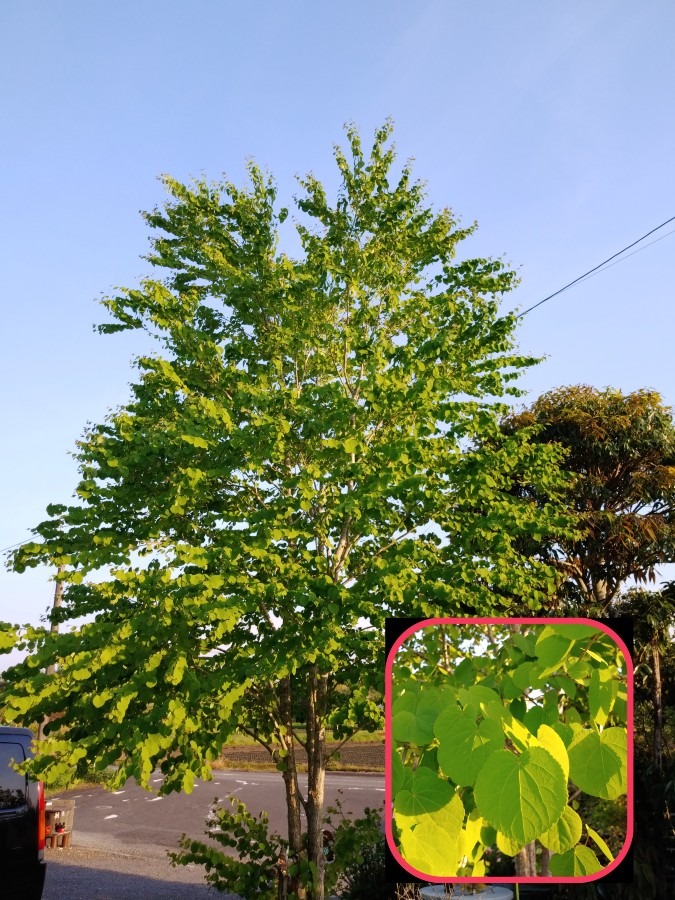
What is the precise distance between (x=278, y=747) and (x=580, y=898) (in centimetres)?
340

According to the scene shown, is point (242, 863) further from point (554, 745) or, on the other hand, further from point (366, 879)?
point (554, 745)

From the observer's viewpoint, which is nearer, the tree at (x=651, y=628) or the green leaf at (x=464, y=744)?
the green leaf at (x=464, y=744)

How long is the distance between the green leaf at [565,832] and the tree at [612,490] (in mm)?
11453

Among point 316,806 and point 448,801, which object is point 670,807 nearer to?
point 316,806

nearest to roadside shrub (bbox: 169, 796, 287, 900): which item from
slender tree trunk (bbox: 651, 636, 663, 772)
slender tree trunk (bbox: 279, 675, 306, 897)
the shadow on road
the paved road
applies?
slender tree trunk (bbox: 279, 675, 306, 897)

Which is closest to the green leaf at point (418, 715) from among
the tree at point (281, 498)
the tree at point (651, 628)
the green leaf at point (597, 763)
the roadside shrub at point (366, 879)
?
the green leaf at point (597, 763)

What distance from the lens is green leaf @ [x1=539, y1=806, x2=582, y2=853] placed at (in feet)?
5.22

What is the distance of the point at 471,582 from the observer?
25.6 ft

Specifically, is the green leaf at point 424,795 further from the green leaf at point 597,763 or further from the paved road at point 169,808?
the paved road at point 169,808

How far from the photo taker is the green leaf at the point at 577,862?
1.62 meters

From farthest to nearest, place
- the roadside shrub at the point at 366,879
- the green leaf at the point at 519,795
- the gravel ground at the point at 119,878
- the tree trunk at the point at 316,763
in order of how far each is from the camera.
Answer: the gravel ground at the point at 119,878, the roadside shrub at the point at 366,879, the tree trunk at the point at 316,763, the green leaf at the point at 519,795

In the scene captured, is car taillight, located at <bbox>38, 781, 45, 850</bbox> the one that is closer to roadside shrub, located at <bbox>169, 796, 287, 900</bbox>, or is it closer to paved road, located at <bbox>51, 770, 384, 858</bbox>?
roadside shrub, located at <bbox>169, 796, 287, 900</bbox>

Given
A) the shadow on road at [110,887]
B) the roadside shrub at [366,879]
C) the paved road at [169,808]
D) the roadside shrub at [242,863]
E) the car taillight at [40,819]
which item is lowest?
the paved road at [169,808]

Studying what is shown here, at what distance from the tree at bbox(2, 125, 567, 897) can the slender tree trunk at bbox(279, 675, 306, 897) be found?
35 millimetres
